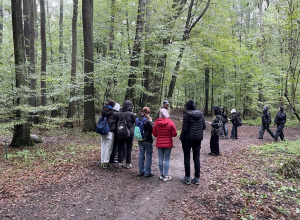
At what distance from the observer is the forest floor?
3.99 m

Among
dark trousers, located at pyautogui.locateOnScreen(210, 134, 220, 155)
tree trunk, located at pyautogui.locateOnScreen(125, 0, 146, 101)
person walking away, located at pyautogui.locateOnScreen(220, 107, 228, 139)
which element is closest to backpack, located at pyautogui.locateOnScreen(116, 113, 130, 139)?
dark trousers, located at pyautogui.locateOnScreen(210, 134, 220, 155)

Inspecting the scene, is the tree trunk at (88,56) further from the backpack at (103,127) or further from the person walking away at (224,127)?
the person walking away at (224,127)

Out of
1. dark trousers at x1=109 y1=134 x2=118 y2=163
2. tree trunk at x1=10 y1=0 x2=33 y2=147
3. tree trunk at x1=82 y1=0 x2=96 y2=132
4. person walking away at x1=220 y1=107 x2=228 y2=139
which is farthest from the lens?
person walking away at x1=220 y1=107 x2=228 y2=139

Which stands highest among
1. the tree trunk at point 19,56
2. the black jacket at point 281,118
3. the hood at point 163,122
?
the tree trunk at point 19,56

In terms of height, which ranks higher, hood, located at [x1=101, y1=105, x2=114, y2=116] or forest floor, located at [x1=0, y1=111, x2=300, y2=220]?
hood, located at [x1=101, y1=105, x2=114, y2=116]

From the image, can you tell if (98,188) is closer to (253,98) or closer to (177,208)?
(177,208)

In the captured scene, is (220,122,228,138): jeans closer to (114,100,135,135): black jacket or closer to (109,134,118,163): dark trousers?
(109,134,118,163): dark trousers

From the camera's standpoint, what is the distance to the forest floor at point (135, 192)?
399 centimetres

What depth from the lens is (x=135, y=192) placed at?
189 inches

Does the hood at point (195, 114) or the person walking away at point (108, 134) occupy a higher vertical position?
the hood at point (195, 114)

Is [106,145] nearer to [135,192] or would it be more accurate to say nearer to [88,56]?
[135,192]

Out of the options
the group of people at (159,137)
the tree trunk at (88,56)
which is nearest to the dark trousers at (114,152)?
the group of people at (159,137)

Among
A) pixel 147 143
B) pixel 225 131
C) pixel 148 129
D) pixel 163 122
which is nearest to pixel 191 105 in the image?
pixel 163 122

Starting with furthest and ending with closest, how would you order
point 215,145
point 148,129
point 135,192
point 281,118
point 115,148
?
point 281,118
point 215,145
point 115,148
point 148,129
point 135,192
